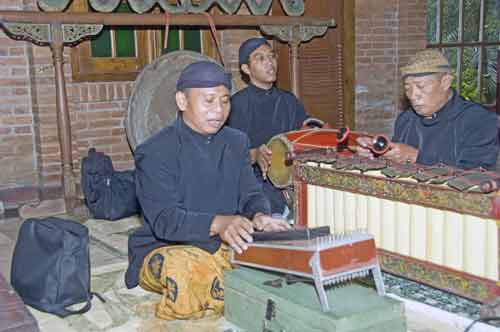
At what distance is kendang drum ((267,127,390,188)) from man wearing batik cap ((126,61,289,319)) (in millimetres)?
751

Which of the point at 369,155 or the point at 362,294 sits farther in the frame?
the point at 369,155

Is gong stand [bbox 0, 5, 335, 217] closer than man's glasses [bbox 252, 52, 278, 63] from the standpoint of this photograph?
No

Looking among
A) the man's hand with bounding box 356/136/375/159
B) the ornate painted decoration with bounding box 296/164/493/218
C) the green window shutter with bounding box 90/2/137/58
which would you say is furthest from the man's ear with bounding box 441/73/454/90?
the green window shutter with bounding box 90/2/137/58

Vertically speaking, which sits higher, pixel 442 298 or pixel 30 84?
pixel 30 84

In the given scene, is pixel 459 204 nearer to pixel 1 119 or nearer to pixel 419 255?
pixel 419 255

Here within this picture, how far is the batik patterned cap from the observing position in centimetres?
355

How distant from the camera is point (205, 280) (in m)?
3.12

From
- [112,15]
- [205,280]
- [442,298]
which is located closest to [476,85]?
[112,15]

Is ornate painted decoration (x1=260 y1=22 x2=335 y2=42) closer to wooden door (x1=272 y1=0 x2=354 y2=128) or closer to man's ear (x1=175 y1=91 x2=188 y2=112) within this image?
wooden door (x1=272 y1=0 x2=354 y2=128)

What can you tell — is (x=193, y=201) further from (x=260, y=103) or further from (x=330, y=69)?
(x=330, y=69)

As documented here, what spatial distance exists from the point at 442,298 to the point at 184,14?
3333mm

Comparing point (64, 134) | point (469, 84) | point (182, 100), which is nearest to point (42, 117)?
point (64, 134)

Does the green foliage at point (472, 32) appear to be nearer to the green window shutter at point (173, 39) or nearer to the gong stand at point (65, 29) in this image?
the gong stand at point (65, 29)

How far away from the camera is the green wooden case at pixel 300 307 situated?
2.46 meters
